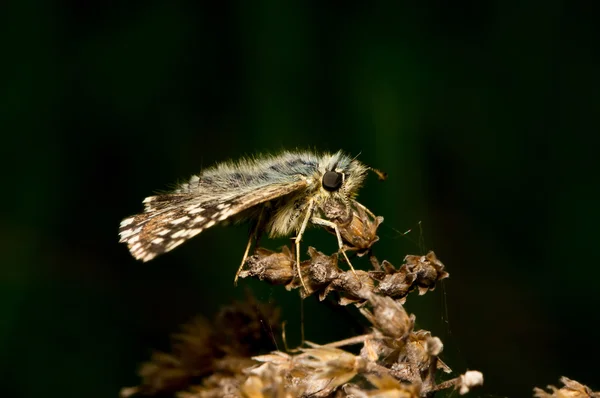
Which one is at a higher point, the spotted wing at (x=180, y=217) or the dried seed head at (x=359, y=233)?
the spotted wing at (x=180, y=217)

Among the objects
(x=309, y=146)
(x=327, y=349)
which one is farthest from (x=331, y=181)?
(x=309, y=146)

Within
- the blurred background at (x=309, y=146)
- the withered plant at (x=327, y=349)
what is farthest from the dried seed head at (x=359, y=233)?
the blurred background at (x=309, y=146)

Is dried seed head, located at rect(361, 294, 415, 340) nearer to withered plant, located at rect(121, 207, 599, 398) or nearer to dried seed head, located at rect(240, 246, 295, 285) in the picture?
withered plant, located at rect(121, 207, 599, 398)

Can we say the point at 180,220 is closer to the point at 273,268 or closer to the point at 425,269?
the point at 273,268

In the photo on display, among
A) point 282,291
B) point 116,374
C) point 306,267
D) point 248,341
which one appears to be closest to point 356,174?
point 306,267

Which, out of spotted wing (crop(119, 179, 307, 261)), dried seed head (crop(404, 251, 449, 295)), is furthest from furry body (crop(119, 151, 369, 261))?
dried seed head (crop(404, 251, 449, 295))

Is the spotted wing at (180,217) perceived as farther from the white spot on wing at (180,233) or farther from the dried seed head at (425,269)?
the dried seed head at (425,269)

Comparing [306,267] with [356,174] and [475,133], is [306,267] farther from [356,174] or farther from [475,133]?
[475,133]
